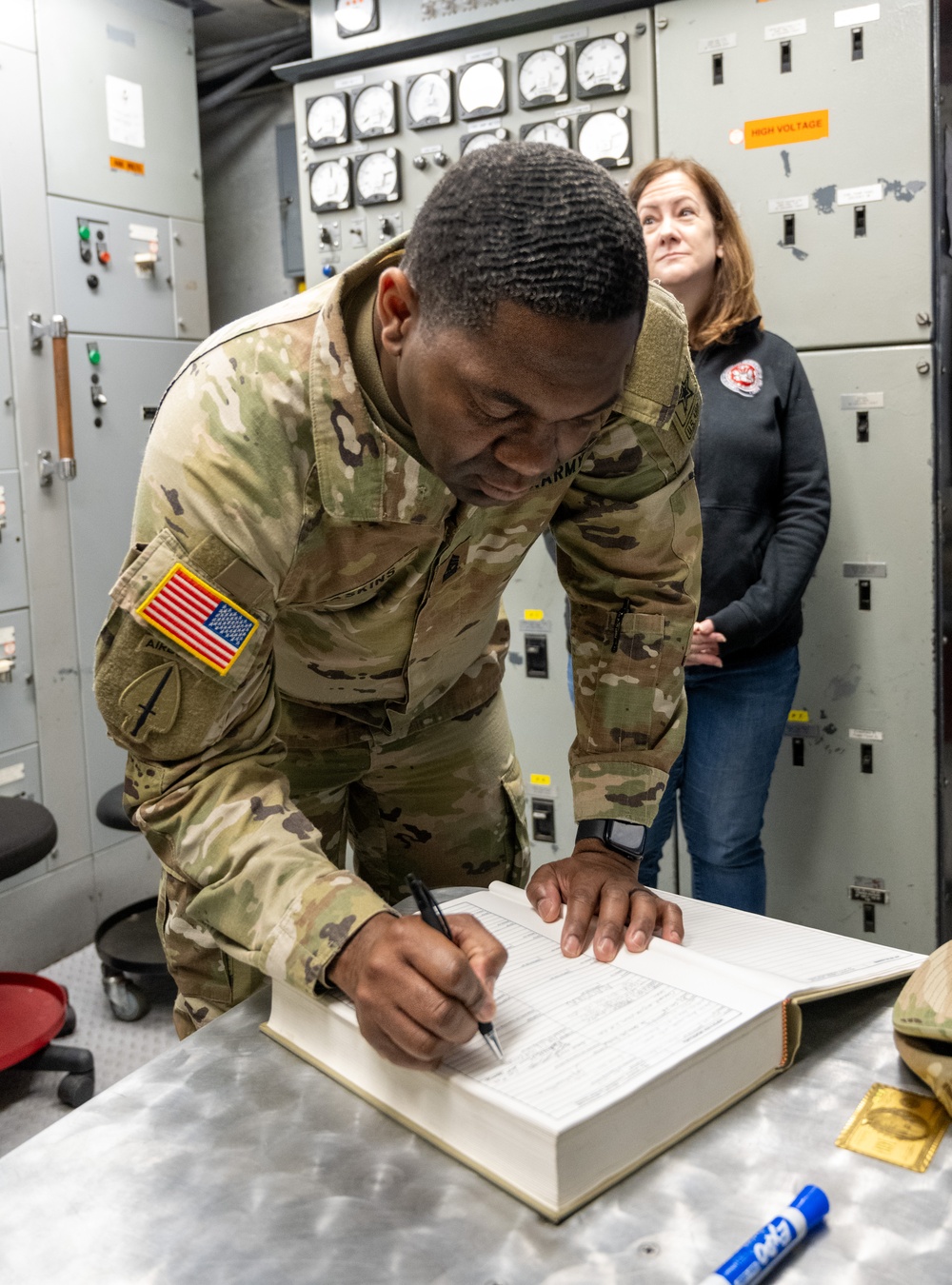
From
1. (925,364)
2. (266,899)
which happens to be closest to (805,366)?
(925,364)

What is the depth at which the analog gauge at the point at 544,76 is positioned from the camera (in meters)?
2.60

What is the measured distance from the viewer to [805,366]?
2477mm

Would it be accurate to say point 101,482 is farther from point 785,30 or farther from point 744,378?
point 785,30

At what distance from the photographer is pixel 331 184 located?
292 cm

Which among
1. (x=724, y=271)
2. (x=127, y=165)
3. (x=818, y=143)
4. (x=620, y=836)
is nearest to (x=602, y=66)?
(x=818, y=143)

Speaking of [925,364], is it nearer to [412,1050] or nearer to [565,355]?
[565,355]

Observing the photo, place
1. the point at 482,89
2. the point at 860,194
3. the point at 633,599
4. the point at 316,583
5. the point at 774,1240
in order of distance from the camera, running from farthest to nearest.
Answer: the point at 482,89 < the point at 860,194 < the point at 633,599 < the point at 316,583 < the point at 774,1240

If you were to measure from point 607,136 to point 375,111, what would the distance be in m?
0.64

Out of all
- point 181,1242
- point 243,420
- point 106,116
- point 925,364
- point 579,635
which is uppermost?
point 106,116

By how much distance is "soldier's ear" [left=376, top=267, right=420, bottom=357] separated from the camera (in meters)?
0.87

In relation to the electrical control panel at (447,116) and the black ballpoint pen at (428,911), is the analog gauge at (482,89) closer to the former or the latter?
the electrical control panel at (447,116)

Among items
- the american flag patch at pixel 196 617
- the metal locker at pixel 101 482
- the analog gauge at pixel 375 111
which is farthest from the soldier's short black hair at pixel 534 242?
the metal locker at pixel 101 482

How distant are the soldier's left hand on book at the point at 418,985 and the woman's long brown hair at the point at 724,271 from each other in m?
1.76

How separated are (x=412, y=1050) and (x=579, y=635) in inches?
26.0
